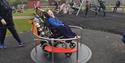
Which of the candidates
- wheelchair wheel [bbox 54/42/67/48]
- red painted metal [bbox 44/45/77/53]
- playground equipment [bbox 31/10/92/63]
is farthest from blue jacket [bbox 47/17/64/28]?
red painted metal [bbox 44/45/77/53]

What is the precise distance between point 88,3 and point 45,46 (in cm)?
1548

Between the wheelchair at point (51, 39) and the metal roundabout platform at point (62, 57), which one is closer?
the wheelchair at point (51, 39)

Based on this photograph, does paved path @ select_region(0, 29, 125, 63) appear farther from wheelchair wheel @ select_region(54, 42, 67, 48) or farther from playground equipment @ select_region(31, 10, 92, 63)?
wheelchair wheel @ select_region(54, 42, 67, 48)

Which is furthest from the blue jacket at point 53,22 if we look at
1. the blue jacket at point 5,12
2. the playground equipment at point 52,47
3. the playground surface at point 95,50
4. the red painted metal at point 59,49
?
the blue jacket at point 5,12

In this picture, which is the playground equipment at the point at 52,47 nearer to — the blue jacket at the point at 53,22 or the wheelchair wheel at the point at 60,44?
the wheelchair wheel at the point at 60,44

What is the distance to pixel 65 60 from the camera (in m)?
6.84

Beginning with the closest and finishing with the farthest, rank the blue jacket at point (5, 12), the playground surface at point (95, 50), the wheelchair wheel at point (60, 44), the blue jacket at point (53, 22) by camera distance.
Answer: the wheelchair wheel at point (60, 44)
the blue jacket at point (53, 22)
the playground surface at point (95, 50)
the blue jacket at point (5, 12)

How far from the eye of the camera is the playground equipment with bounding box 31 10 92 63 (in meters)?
6.46

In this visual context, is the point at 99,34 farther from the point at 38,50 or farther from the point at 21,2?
the point at 21,2

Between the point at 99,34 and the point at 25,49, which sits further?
the point at 99,34

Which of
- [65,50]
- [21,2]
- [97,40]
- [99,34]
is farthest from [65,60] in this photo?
[21,2]

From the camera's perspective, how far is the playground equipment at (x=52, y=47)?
254 inches

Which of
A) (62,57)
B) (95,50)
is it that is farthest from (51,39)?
(95,50)

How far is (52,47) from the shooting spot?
6500mm
